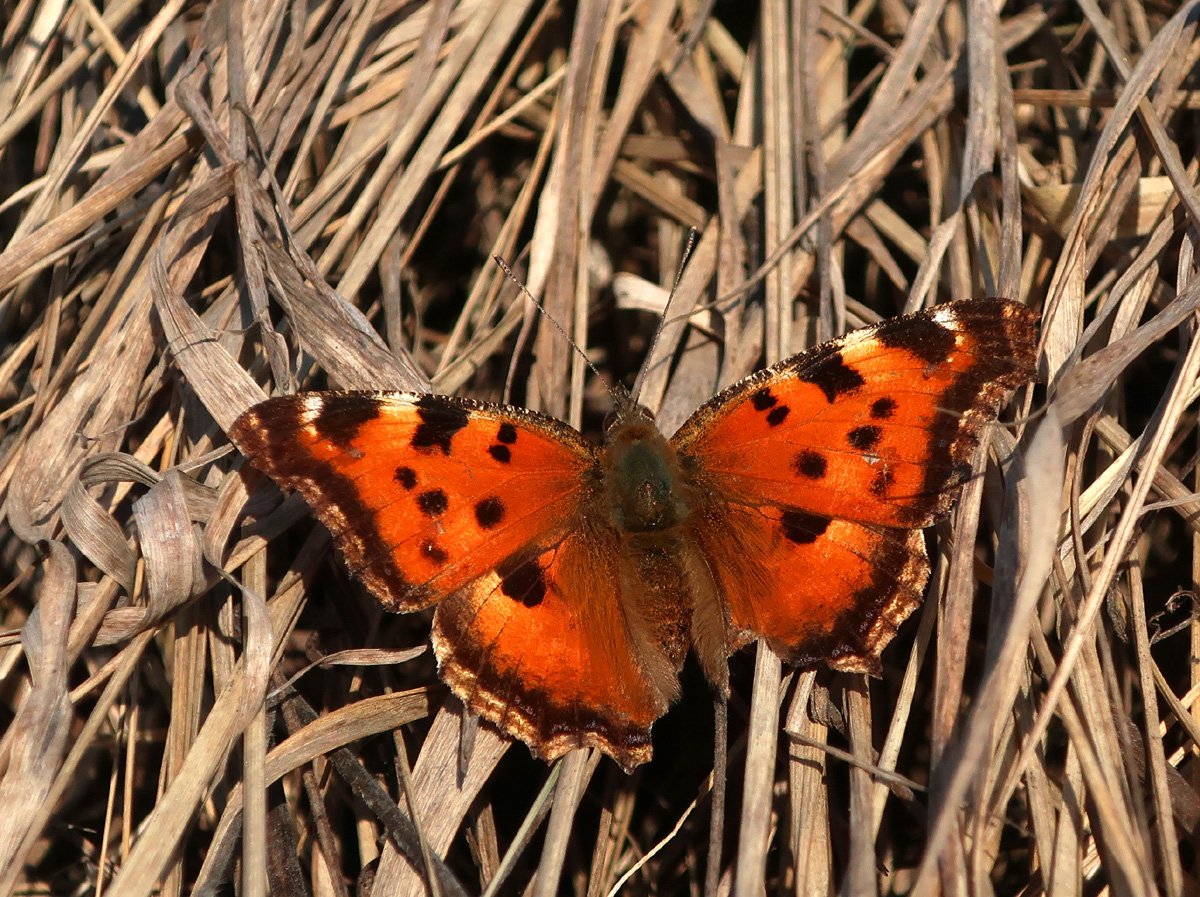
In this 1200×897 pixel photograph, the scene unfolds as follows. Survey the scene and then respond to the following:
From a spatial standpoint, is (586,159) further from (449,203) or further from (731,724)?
(731,724)

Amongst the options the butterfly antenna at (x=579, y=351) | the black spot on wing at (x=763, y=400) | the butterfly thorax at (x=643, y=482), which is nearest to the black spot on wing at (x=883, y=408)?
the black spot on wing at (x=763, y=400)

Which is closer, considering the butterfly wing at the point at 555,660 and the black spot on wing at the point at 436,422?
the butterfly wing at the point at 555,660

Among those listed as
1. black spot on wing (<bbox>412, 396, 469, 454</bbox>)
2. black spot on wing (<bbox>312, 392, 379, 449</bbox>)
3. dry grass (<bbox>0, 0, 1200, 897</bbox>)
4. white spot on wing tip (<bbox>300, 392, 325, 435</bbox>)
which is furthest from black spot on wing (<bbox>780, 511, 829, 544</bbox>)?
white spot on wing tip (<bbox>300, 392, 325, 435</bbox>)

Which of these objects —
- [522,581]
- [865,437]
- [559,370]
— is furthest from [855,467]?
[559,370]

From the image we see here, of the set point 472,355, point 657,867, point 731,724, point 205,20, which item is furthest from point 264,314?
point 657,867

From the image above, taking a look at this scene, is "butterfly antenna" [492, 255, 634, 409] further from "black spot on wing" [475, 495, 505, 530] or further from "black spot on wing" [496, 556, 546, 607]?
"black spot on wing" [496, 556, 546, 607]

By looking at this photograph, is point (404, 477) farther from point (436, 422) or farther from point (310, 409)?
point (310, 409)

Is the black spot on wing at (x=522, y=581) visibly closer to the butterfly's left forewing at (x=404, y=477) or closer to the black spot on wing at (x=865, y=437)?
the butterfly's left forewing at (x=404, y=477)

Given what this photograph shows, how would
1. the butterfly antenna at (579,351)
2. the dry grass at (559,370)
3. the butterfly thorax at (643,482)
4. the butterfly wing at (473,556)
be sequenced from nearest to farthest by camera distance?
the dry grass at (559,370) → the butterfly wing at (473,556) → the butterfly thorax at (643,482) → the butterfly antenna at (579,351)
